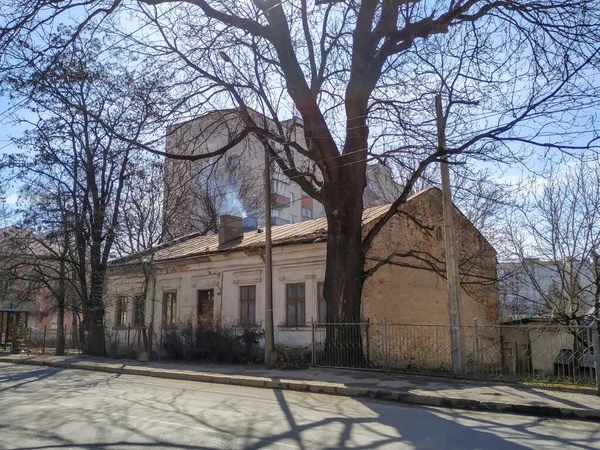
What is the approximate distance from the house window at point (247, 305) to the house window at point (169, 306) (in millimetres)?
4822

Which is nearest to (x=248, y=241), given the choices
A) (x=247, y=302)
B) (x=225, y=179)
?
(x=247, y=302)

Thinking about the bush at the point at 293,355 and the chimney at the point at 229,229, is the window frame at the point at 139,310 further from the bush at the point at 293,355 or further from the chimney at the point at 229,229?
the bush at the point at 293,355

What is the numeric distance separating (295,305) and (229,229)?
6405mm

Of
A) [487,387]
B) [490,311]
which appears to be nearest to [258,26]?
[487,387]

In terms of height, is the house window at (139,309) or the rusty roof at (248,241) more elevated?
the rusty roof at (248,241)

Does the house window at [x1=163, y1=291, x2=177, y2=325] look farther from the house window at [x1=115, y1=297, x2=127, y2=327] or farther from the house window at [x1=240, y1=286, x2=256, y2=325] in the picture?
the house window at [x1=240, y1=286, x2=256, y2=325]

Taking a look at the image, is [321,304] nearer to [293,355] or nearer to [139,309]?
[293,355]

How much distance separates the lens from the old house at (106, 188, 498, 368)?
64.1 ft

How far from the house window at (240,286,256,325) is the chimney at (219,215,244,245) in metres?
3.49

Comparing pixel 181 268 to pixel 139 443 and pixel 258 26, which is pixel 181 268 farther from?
pixel 139 443

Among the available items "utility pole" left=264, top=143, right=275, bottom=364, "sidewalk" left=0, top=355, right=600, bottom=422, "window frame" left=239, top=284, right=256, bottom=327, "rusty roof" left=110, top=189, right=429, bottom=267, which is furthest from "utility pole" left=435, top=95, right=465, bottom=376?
"window frame" left=239, top=284, right=256, bottom=327

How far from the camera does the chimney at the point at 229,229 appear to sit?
24875 mm

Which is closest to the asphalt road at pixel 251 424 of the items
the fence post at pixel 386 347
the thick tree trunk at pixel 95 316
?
the fence post at pixel 386 347

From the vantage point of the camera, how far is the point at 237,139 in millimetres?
16125
